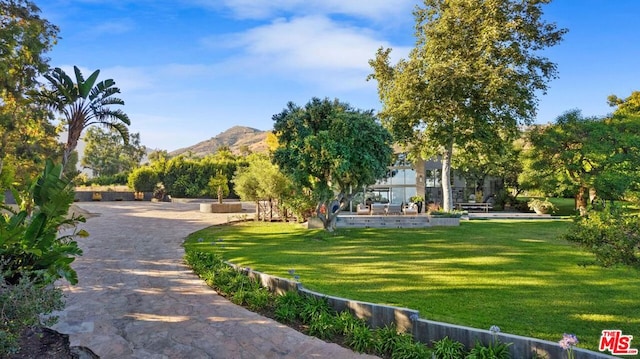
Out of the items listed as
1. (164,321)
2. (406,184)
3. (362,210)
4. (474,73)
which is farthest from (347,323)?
(406,184)

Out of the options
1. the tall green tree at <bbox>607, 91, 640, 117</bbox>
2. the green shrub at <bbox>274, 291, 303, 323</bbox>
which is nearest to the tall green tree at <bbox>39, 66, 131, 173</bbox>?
the green shrub at <bbox>274, 291, 303, 323</bbox>

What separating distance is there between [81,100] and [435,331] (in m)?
16.1

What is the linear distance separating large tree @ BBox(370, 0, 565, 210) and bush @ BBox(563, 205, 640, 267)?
51.6ft

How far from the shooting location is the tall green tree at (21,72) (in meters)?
14.4

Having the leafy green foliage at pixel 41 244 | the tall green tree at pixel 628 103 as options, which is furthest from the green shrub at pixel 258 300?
the tall green tree at pixel 628 103

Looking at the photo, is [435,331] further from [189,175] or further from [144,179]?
[144,179]

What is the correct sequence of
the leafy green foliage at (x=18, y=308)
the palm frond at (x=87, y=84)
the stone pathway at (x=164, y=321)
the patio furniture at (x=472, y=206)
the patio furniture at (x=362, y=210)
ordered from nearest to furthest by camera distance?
the leafy green foliage at (x=18, y=308) < the stone pathway at (x=164, y=321) < the palm frond at (x=87, y=84) < the patio furniture at (x=362, y=210) < the patio furniture at (x=472, y=206)

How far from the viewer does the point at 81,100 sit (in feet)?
48.3

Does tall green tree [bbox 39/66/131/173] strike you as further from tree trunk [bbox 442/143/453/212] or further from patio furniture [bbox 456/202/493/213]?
patio furniture [bbox 456/202/493/213]

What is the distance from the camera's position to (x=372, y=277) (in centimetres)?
799

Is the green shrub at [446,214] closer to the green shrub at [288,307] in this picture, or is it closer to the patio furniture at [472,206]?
the patio furniture at [472,206]

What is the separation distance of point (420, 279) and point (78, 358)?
6.23m

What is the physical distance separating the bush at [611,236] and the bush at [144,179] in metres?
43.8

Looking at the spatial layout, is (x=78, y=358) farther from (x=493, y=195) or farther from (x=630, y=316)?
(x=493, y=195)
